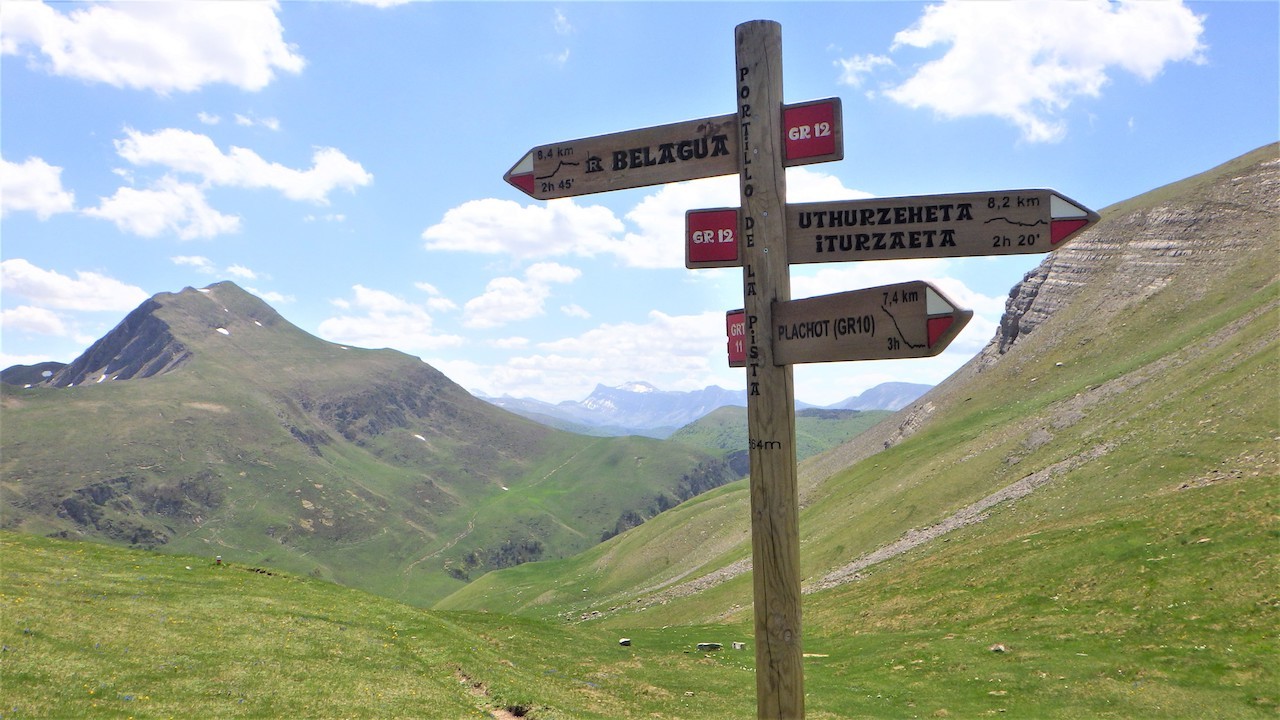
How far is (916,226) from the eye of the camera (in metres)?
8.40

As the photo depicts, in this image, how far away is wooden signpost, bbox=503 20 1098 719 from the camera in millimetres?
7910

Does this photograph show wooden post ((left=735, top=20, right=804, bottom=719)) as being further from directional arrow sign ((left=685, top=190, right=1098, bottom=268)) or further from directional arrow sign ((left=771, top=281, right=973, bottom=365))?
directional arrow sign ((left=685, top=190, right=1098, bottom=268))

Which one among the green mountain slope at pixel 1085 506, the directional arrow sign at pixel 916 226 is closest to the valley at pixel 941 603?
the green mountain slope at pixel 1085 506

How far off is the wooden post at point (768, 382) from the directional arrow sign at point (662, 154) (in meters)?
0.29

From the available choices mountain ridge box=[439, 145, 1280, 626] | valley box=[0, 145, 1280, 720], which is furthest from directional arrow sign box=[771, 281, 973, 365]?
mountain ridge box=[439, 145, 1280, 626]

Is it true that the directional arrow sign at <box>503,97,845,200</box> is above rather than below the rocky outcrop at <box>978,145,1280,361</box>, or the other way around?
below

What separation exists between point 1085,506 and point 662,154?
53.7m

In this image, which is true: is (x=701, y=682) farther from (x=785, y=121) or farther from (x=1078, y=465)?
(x=1078, y=465)

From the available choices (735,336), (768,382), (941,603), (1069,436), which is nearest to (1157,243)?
(1069,436)

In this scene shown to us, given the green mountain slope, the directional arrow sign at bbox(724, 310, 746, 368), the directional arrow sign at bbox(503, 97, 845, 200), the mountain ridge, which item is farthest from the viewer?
the mountain ridge

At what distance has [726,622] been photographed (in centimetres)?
6269

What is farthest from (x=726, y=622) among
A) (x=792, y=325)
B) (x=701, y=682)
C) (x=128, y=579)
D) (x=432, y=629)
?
(x=792, y=325)

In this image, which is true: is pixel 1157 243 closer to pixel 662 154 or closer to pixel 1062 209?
pixel 1062 209

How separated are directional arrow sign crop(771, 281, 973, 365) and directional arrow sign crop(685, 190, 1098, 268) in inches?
31.7
